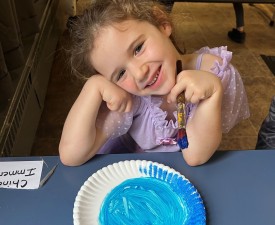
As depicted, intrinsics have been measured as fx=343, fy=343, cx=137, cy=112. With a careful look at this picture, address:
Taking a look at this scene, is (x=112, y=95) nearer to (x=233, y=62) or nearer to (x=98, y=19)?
(x=98, y=19)

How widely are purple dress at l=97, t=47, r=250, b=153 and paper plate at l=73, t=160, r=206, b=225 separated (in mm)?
161

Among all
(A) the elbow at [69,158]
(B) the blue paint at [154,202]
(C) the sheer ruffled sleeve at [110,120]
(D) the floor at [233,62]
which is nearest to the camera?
(B) the blue paint at [154,202]

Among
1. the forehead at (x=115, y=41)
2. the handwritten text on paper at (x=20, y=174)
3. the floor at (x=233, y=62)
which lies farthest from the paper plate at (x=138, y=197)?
the floor at (x=233, y=62)

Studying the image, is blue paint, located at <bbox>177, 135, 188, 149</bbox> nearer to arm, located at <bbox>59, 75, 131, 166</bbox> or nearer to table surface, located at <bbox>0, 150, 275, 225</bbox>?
table surface, located at <bbox>0, 150, 275, 225</bbox>

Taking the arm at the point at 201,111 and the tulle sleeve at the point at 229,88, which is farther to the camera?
the tulle sleeve at the point at 229,88

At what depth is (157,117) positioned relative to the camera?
883 mm

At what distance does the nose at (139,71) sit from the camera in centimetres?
71

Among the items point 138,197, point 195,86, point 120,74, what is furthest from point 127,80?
point 138,197

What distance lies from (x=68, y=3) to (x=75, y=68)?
1966 mm

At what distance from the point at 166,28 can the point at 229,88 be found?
0.22 m

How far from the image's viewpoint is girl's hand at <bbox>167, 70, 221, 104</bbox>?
2.23ft

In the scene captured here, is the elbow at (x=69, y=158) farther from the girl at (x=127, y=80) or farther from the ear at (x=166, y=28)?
the ear at (x=166, y=28)

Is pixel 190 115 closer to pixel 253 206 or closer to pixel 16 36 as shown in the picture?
pixel 253 206

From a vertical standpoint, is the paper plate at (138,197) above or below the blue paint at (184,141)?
below
